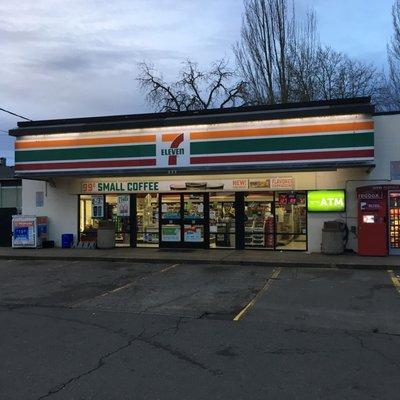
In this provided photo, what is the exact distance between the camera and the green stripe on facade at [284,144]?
16656 millimetres

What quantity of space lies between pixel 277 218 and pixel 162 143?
194 inches

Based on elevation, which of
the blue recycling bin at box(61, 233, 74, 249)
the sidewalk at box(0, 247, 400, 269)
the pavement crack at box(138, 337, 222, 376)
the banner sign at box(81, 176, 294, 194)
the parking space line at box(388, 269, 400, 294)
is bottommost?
the pavement crack at box(138, 337, 222, 376)

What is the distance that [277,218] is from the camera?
61.9 feet

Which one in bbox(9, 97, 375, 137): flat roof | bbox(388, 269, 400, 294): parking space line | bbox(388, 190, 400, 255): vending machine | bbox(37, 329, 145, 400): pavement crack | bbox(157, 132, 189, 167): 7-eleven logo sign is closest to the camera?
bbox(37, 329, 145, 400): pavement crack

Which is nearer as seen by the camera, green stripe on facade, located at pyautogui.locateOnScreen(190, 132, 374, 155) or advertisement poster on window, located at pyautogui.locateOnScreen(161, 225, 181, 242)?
green stripe on facade, located at pyautogui.locateOnScreen(190, 132, 374, 155)

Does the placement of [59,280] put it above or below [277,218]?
below

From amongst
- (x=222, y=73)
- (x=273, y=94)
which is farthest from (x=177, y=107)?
(x=273, y=94)

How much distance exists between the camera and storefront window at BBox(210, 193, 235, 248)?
1944 cm

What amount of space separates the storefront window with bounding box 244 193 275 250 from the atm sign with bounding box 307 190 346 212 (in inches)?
55.1

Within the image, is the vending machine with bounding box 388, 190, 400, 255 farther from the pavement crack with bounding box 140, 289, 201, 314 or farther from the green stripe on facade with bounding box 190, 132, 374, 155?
the pavement crack with bounding box 140, 289, 201, 314

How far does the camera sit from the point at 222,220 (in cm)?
1953

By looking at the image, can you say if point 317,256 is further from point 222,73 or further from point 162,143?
point 222,73

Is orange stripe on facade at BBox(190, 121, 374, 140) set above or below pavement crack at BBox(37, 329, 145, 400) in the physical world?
above

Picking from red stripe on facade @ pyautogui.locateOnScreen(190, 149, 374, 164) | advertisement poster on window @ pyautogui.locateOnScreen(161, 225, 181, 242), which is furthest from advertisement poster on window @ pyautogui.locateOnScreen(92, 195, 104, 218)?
red stripe on facade @ pyautogui.locateOnScreen(190, 149, 374, 164)
